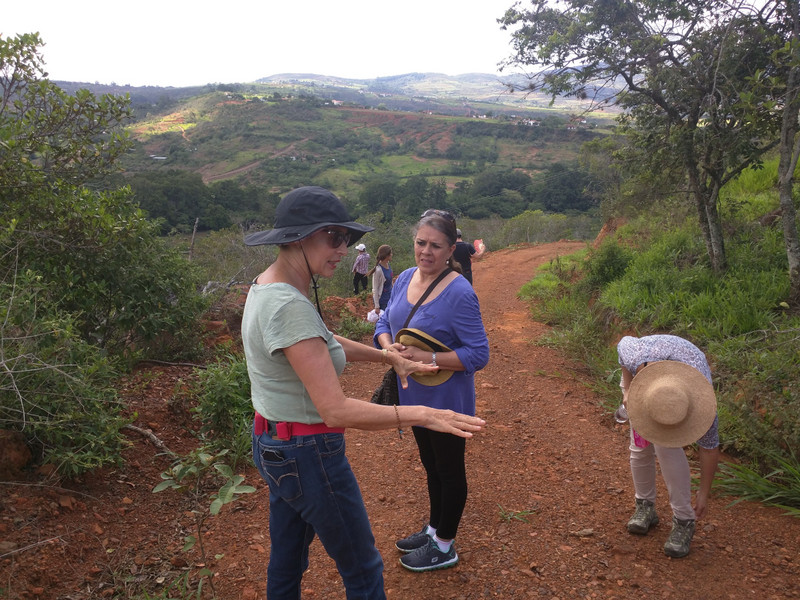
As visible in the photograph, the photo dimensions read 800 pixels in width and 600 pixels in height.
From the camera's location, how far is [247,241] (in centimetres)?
172

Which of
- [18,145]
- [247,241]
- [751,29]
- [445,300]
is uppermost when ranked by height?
[751,29]

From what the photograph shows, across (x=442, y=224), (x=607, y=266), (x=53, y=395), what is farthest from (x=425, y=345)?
(x=607, y=266)

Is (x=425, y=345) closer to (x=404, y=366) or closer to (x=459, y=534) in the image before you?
(x=404, y=366)

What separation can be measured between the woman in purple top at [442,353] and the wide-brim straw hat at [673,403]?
28.4 inches

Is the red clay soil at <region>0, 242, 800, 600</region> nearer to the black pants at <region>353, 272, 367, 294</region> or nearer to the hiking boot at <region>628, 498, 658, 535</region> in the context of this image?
the hiking boot at <region>628, 498, 658, 535</region>

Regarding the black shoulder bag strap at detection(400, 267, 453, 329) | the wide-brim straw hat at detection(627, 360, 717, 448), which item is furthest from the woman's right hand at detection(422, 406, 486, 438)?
the wide-brim straw hat at detection(627, 360, 717, 448)

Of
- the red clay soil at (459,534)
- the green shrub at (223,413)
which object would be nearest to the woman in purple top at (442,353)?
the red clay soil at (459,534)

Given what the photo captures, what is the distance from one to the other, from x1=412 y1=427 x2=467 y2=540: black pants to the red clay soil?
321mm

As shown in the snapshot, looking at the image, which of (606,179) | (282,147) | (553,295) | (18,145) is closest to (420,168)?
(282,147)

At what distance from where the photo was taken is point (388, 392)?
2.53m

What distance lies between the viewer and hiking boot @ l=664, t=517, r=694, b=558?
8.54ft

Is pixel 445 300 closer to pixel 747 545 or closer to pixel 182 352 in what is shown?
pixel 747 545

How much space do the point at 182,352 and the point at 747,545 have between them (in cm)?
476

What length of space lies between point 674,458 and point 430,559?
4.13 ft
